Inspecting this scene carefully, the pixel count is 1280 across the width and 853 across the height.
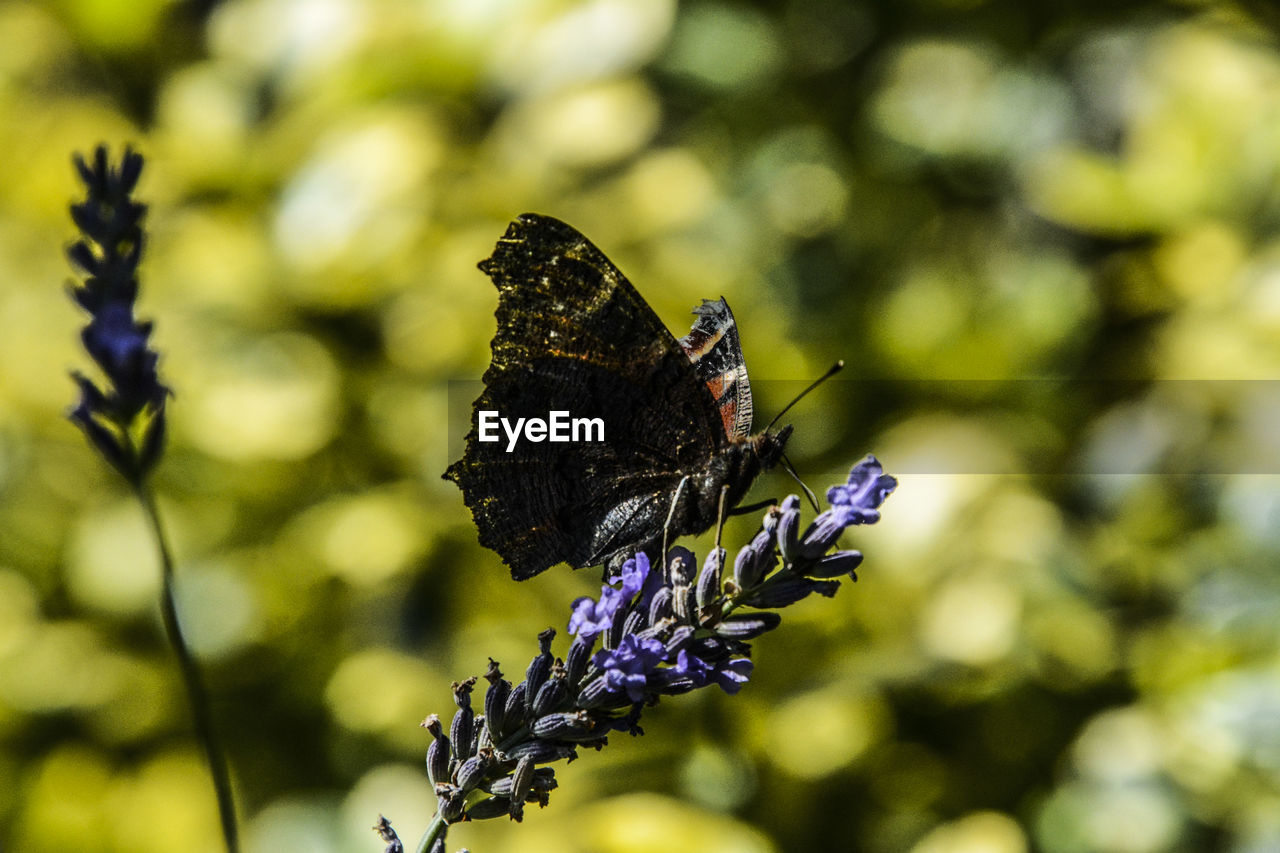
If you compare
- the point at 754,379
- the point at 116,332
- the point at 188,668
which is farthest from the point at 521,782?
the point at 754,379

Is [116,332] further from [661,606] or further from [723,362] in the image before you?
[723,362]

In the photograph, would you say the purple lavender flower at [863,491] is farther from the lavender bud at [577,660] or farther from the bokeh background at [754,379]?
the bokeh background at [754,379]

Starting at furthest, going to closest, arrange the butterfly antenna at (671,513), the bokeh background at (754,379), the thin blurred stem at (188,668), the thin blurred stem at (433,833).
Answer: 1. the bokeh background at (754,379)
2. the butterfly antenna at (671,513)
3. the thin blurred stem at (433,833)
4. the thin blurred stem at (188,668)

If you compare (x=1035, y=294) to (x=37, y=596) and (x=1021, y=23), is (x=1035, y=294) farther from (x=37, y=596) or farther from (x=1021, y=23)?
(x=37, y=596)

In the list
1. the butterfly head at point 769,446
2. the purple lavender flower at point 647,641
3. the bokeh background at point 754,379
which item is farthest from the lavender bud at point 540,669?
the bokeh background at point 754,379

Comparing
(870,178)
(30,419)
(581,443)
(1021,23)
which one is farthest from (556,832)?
(1021,23)

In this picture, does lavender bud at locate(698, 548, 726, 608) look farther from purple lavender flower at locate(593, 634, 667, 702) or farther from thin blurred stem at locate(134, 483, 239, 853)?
thin blurred stem at locate(134, 483, 239, 853)

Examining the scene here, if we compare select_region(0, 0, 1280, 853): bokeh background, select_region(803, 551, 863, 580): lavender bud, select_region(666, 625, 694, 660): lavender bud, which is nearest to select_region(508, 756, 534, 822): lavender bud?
select_region(666, 625, 694, 660): lavender bud
